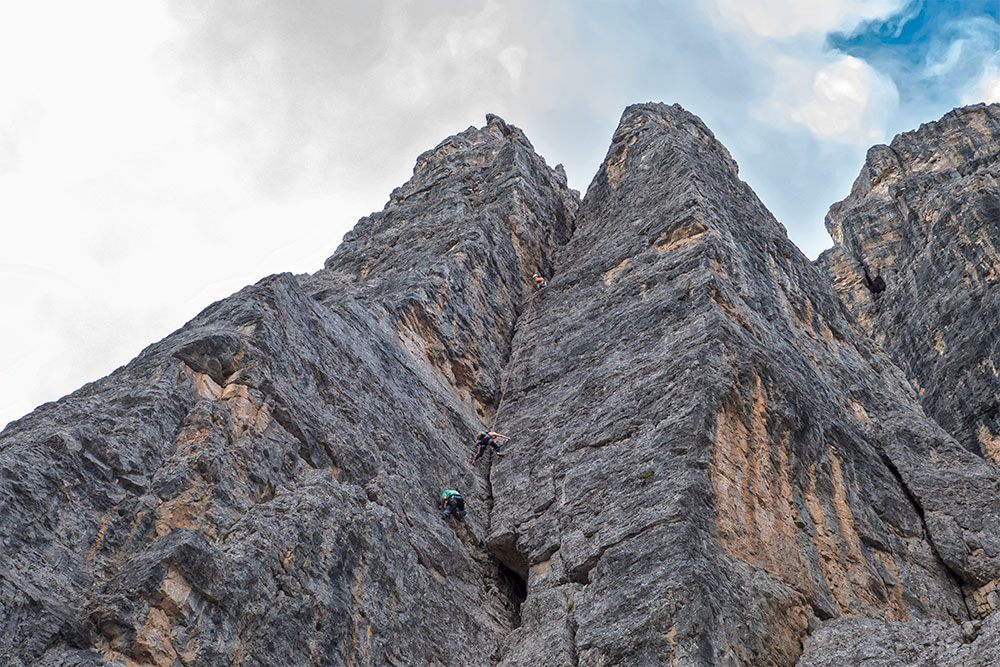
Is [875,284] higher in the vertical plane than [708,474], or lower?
higher

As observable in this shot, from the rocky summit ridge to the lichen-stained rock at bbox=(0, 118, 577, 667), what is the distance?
6 centimetres

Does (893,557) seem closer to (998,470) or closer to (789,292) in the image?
(998,470)

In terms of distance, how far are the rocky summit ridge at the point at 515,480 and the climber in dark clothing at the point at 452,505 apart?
1.31 ft

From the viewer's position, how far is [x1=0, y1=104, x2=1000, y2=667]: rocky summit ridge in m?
15.7

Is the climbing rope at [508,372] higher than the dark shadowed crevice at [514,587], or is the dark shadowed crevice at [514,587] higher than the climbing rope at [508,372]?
the climbing rope at [508,372]

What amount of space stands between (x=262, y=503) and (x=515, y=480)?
776cm

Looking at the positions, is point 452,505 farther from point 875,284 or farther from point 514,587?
point 875,284

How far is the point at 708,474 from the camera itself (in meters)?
20.2

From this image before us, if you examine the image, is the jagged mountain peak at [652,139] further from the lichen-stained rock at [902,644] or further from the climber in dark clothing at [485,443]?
the lichen-stained rock at [902,644]

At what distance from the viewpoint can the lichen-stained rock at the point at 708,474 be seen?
18.1 metres

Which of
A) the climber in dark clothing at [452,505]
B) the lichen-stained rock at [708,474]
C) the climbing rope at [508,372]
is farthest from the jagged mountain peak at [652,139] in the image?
the climber in dark clothing at [452,505]

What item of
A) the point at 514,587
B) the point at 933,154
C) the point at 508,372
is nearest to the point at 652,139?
the point at 508,372

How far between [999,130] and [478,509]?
57.0m

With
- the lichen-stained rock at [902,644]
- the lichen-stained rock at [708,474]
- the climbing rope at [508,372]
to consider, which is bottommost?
the lichen-stained rock at [902,644]
